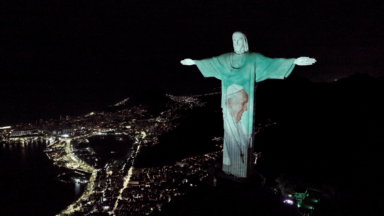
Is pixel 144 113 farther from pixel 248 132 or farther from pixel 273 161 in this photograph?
pixel 248 132

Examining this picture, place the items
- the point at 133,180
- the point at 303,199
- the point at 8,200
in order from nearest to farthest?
1. the point at 303,199
2. the point at 8,200
3. the point at 133,180

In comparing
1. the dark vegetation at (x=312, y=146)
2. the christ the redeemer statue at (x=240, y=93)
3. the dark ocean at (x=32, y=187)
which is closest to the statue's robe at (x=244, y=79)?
the christ the redeemer statue at (x=240, y=93)

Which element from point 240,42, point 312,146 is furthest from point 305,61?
point 312,146

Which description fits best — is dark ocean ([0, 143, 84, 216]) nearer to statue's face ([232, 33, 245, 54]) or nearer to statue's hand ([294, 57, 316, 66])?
statue's face ([232, 33, 245, 54])

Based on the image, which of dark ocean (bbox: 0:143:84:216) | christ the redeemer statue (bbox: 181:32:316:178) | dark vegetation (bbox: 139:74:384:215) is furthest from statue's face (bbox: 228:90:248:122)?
dark ocean (bbox: 0:143:84:216)

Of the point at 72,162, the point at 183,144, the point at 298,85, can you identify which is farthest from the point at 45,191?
the point at 298,85

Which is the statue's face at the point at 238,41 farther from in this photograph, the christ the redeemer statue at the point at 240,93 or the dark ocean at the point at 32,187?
the dark ocean at the point at 32,187

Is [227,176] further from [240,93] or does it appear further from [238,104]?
[240,93]
